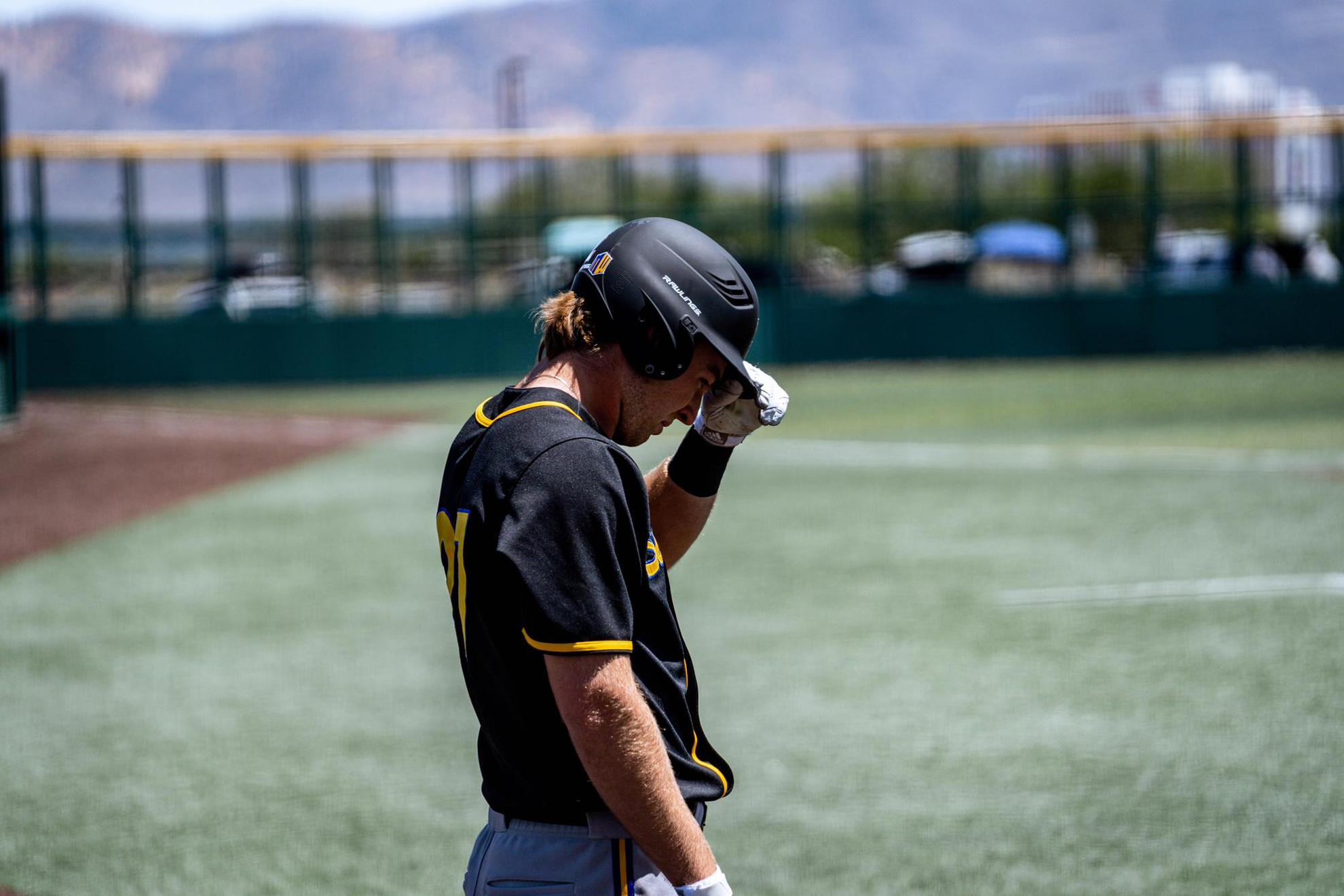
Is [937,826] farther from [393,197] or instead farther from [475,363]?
[393,197]

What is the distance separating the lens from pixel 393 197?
28953 mm

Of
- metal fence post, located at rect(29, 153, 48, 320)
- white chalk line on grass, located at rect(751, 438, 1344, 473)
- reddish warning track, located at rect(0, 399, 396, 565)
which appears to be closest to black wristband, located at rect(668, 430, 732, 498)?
reddish warning track, located at rect(0, 399, 396, 565)

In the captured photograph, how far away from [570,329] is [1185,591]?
674 centimetres

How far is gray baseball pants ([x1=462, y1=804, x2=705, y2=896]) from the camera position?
2323mm

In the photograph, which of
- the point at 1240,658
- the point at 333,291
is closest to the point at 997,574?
the point at 1240,658

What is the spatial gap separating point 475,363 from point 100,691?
19.6 m

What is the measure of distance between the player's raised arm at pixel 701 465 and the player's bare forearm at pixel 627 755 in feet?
2.44

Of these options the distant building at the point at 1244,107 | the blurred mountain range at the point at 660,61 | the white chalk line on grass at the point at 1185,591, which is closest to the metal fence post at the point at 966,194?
the distant building at the point at 1244,107

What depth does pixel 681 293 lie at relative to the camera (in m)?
2.34

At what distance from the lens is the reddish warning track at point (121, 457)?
12.3 meters

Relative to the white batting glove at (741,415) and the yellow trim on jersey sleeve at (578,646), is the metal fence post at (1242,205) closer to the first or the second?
the white batting glove at (741,415)

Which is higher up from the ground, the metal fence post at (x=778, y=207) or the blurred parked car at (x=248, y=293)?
the metal fence post at (x=778, y=207)

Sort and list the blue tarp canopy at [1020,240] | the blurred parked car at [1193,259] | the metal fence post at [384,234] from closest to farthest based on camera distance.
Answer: the blurred parked car at [1193,259] → the metal fence post at [384,234] → the blue tarp canopy at [1020,240]

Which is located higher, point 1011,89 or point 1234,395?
point 1011,89
